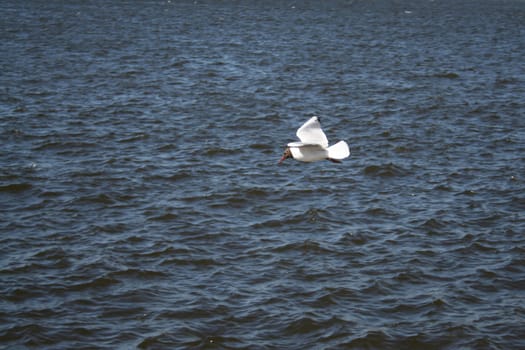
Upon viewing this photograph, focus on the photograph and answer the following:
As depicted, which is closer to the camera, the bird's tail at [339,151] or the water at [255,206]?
the water at [255,206]

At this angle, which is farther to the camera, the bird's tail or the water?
the bird's tail

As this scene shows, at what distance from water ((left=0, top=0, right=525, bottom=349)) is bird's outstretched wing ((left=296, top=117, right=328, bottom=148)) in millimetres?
3435

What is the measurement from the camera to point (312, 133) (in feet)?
49.7

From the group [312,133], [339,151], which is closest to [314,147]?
[339,151]

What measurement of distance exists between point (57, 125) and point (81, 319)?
1495cm

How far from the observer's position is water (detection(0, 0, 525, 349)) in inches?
595

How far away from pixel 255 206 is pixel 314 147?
5.68m

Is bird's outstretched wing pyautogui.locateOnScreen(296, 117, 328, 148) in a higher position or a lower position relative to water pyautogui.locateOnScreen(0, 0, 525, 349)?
higher

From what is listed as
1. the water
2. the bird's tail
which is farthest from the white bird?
the water

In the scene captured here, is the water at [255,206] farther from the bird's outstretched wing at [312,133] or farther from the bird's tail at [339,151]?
the bird's outstretched wing at [312,133]

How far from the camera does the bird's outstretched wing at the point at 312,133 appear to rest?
1504 cm

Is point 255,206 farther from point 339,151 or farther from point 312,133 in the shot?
point 312,133

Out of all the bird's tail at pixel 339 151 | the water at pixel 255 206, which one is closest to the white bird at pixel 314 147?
the bird's tail at pixel 339 151

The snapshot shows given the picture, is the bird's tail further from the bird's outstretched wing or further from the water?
the water
